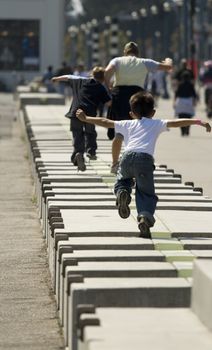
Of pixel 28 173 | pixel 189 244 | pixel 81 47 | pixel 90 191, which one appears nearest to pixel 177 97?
pixel 28 173

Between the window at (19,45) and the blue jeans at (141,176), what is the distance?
69223mm

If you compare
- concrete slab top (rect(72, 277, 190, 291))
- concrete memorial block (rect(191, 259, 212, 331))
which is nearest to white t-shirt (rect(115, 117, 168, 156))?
concrete slab top (rect(72, 277, 190, 291))

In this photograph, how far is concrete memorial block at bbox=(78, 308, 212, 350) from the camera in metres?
7.77

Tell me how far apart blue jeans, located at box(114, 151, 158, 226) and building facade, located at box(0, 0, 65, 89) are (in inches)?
2678

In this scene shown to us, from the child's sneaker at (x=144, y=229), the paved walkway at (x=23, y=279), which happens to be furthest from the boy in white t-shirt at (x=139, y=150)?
the paved walkway at (x=23, y=279)

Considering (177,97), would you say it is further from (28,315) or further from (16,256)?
(28,315)

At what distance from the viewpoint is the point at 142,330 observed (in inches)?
322

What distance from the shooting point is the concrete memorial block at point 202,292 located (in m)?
8.37

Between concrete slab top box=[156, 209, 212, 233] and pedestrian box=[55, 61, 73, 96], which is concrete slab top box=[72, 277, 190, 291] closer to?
concrete slab top box=[156, 209, 212, 233]

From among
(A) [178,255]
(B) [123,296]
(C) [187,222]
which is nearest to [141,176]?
(C) [187,222]

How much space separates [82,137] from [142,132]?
25.2 feet

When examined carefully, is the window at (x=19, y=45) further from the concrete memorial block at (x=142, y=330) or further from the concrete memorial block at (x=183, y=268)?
the concrete memorial block at (x=142, y=330)

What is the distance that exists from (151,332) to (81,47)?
140m

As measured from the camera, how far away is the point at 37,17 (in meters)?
84.2
